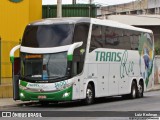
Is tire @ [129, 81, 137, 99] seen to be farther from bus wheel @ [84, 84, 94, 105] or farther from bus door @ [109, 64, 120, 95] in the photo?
bus wheel @ [84, 84, 94, 105]

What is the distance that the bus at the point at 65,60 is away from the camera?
22547mm

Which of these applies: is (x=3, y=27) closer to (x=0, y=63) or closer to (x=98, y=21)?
(x=0, y=63)

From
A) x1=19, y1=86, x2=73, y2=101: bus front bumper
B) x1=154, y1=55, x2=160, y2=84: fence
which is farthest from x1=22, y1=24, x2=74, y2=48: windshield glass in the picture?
x1=154, y1=55, x2=160, y2=84: fence

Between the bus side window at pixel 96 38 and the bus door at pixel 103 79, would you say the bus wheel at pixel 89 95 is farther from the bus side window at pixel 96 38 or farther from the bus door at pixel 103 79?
the bus side window at pixel 96 38

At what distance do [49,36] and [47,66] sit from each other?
4.29ft

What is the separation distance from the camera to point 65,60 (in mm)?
22562

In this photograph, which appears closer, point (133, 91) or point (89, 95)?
point (89, 95)

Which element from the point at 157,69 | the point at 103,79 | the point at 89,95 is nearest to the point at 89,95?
the point at 89,95

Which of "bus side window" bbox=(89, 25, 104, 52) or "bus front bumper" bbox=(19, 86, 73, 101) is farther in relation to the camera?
"bus side window" bbox=(89, 25, 104, 52)

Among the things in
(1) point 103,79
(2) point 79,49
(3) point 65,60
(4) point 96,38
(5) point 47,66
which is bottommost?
(1) point 103,79

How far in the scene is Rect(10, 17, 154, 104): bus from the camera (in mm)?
22547

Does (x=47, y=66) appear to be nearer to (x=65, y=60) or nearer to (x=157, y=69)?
(x=65, y=60)

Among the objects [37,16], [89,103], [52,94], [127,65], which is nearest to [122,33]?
[127,65]

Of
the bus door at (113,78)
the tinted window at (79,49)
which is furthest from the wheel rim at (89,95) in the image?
the bus door at (113,78)
